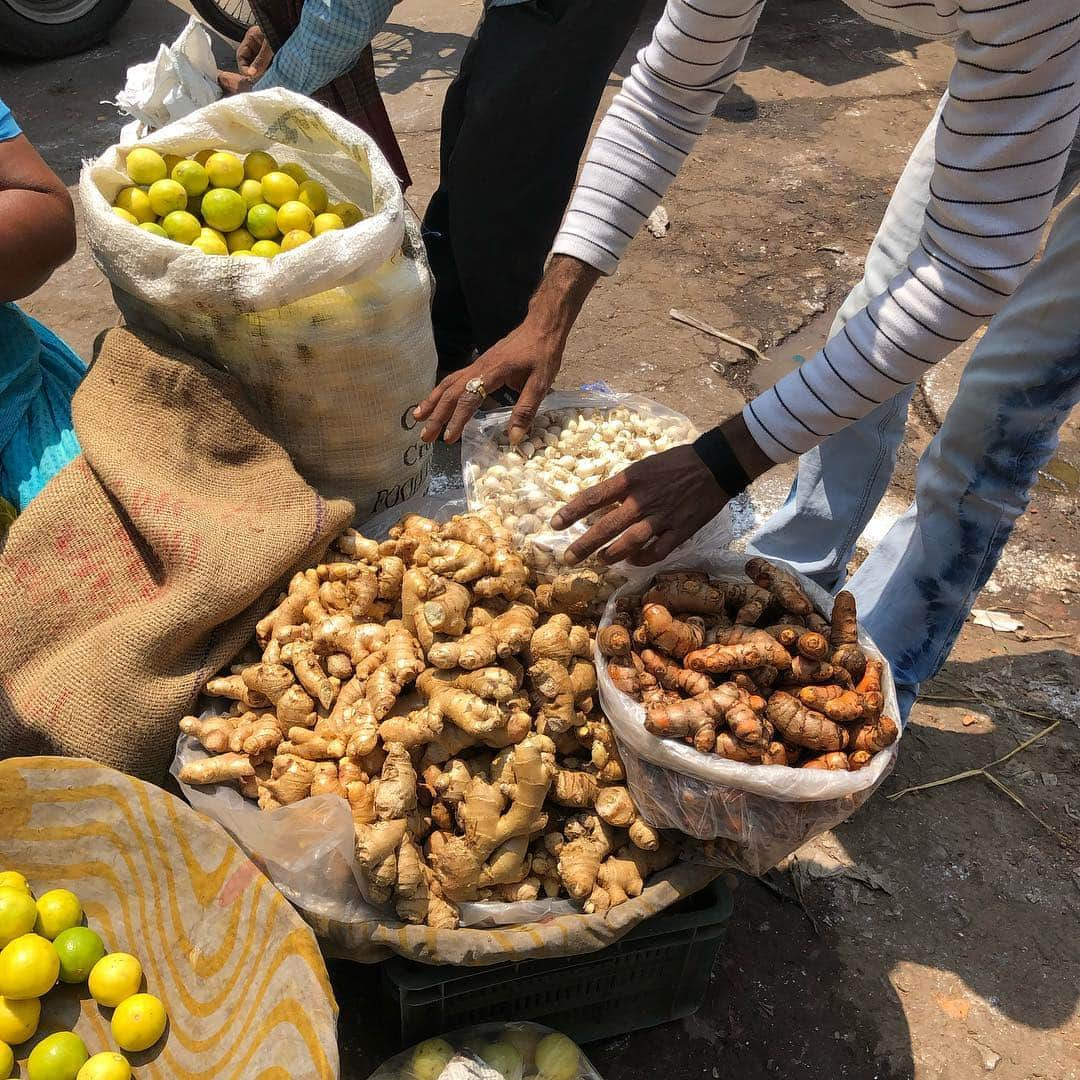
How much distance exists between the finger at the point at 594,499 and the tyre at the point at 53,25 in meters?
5.80

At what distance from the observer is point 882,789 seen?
246 cm

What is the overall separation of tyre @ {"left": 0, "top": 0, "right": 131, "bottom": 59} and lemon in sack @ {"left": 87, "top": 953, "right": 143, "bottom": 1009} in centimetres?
597

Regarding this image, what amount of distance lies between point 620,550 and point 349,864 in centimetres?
70

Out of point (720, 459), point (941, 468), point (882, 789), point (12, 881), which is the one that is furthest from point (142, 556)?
point (882, 789)

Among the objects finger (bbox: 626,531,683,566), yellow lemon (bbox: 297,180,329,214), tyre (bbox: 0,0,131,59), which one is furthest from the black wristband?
tyre (bbox: 0,0,131,59)

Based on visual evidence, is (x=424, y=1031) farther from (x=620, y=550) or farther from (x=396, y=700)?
(x=620, y=550)

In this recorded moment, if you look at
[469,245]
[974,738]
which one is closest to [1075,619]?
[974,738]

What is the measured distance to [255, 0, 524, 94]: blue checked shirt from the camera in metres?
2.33

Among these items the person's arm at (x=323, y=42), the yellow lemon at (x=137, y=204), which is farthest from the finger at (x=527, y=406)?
the person's arm at (x=323, y=42)

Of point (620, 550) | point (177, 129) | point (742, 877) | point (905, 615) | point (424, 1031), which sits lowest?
point (742, 877)

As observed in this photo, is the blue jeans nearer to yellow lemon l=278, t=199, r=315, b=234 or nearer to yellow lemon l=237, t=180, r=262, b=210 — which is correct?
yellow lemon l=278, t=199, r=315, b=234

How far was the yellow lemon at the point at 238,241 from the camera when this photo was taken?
7.04 feet

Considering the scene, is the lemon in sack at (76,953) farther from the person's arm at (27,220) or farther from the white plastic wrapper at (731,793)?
the person's arm at (27,220)

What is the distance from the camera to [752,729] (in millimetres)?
1552
